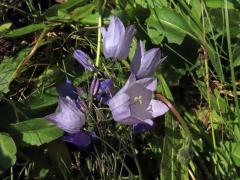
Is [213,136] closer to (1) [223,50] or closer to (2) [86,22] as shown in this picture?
(1) [223,50]

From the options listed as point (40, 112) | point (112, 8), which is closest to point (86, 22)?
point (112, 8)

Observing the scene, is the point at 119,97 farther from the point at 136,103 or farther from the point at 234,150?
the point at 234,150

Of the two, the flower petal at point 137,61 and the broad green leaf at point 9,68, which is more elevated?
the flower petal at point 137,61

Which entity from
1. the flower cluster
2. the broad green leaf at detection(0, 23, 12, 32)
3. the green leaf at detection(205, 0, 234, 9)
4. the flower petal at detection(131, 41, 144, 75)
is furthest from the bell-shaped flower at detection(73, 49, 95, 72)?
the green leaf at detection(205, 0, 234, 9)

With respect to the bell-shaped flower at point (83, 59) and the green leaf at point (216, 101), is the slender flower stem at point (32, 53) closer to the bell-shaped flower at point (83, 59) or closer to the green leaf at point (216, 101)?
the bell-shaped flower at point (83, 59)

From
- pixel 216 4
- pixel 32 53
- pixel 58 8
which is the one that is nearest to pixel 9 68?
pixel 32 53

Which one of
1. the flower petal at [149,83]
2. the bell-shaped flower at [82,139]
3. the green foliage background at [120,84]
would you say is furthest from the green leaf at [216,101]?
the bell-shaped flower at [82,139]
